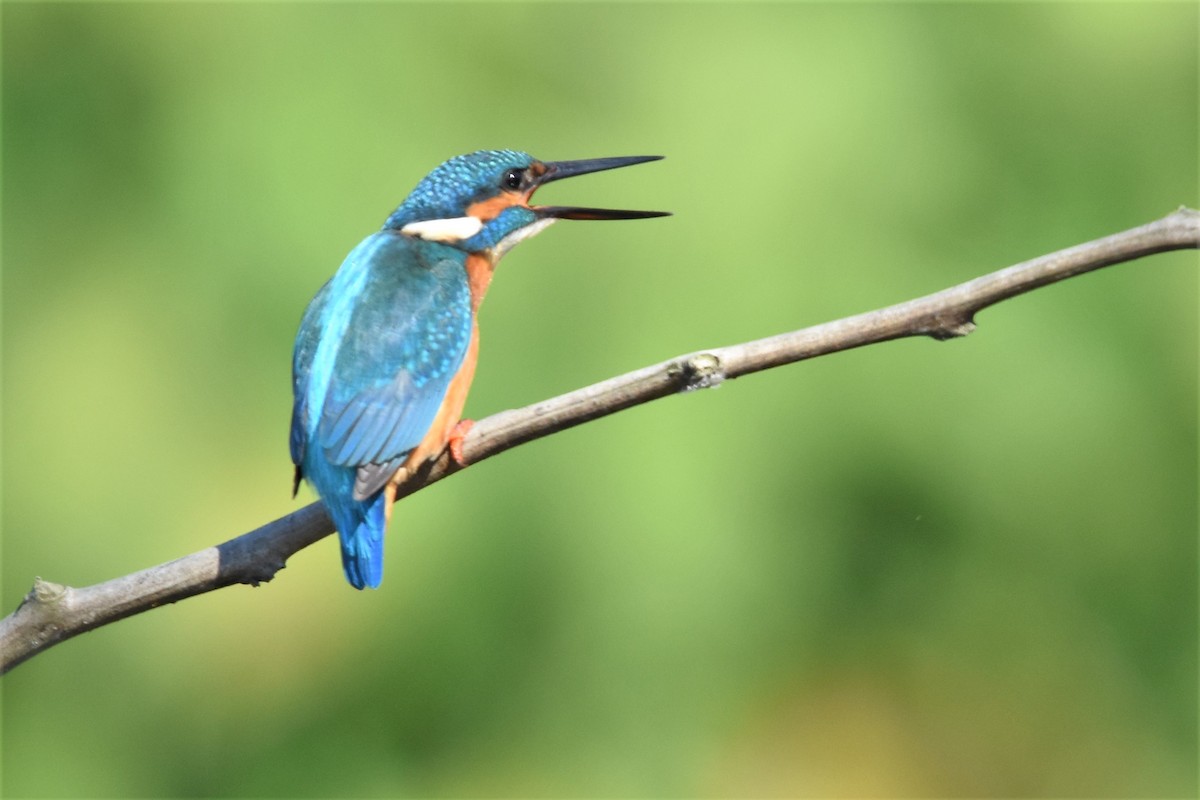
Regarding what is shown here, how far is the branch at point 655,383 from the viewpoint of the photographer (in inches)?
68.9

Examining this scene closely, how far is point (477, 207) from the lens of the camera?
2.83 metres

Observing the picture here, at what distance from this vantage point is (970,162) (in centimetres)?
346

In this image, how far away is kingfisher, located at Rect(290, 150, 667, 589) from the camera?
2.32 metres

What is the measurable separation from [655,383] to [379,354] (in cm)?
76

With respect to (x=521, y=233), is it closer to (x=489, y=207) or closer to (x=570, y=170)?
(x=489, y=207)

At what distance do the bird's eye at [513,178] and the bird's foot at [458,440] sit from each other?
65cm

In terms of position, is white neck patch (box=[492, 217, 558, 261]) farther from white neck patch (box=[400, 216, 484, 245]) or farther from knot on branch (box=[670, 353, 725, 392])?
knot on branch (box=[670, 353, 725, 392])

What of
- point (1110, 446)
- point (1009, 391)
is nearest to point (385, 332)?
point (1009, 391)

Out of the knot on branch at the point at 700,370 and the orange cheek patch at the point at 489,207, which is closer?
the knot on branch at the point at 700,370

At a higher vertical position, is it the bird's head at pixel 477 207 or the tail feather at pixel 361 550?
the bird's head at pixel 477 207

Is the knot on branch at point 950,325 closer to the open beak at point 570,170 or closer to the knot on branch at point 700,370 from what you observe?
the knot on branch at point 700,370

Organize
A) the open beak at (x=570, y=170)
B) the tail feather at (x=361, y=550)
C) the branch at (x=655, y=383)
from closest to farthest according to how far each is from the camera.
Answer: the branch at (x=655, y=383), the tail feather at (x=361, y=550), the open beak at (x=570, y=170)

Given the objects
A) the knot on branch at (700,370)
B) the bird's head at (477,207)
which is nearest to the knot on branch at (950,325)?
the knot on branch at (700,370)

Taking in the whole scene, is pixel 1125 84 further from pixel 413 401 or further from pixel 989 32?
pixel 413 401
